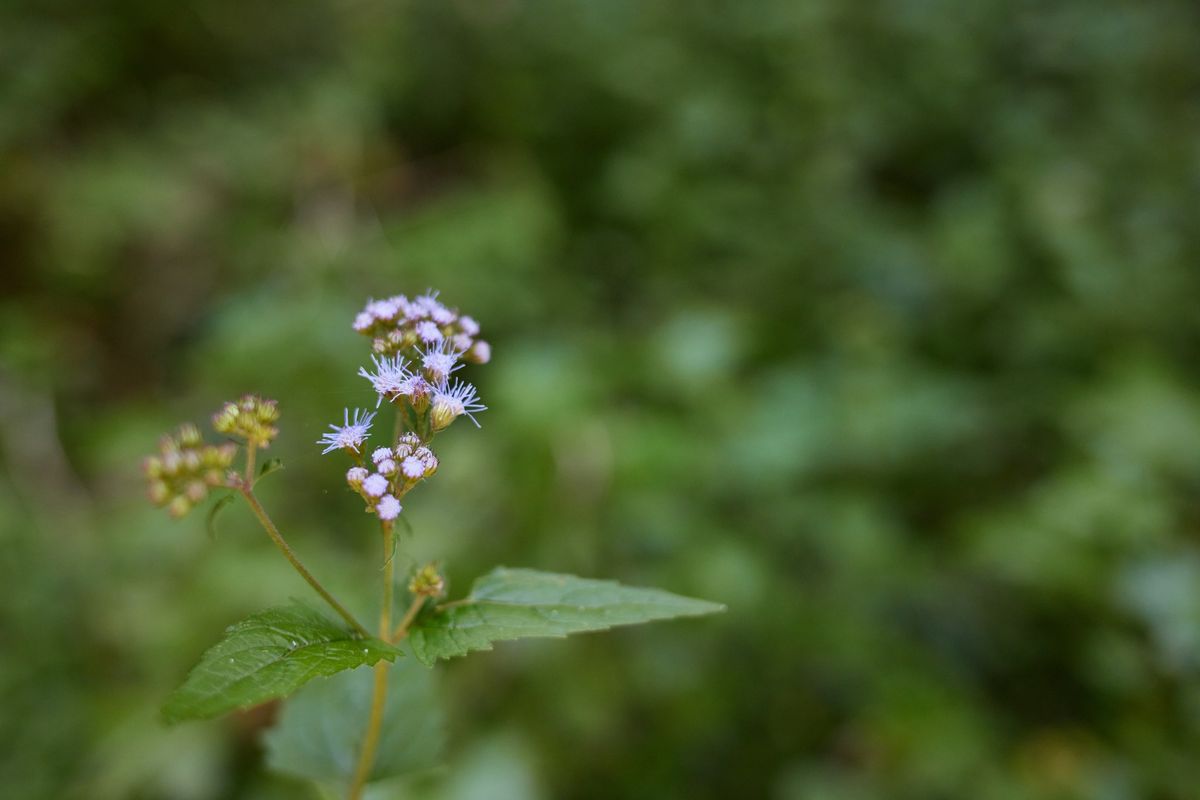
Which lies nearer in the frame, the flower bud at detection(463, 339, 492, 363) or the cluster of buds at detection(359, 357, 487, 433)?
the cluster of buds at detection(359, 357, 487, 433)

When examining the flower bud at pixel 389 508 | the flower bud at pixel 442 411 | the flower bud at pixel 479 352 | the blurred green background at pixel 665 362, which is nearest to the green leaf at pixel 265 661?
the flower bud at pixel 389 508

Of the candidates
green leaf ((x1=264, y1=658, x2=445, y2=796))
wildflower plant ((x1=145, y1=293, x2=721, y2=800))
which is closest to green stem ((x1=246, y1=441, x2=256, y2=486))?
wildflower plant ((x1=145, y1=293, x2=721, y2=800))

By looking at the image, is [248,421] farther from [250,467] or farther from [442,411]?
[442,411]

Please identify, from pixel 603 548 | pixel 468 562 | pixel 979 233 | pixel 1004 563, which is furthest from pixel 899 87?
pixel 468 562

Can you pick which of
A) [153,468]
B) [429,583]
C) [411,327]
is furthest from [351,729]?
[411,327]

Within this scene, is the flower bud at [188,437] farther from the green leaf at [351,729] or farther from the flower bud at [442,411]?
the green leaf at [351,729]

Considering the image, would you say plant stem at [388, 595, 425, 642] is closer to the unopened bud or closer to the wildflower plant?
the wildflower plant

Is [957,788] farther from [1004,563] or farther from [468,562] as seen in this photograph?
[468,562]
